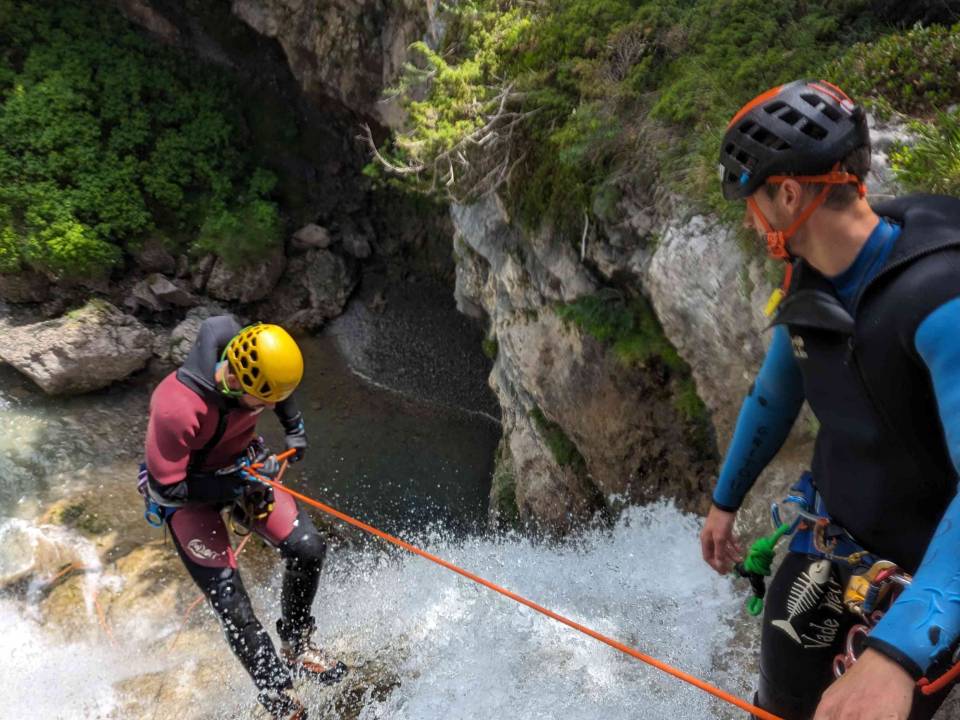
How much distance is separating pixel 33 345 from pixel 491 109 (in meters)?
9.09

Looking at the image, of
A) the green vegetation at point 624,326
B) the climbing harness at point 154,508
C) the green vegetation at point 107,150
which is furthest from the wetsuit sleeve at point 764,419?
the green vegetation at point 107,150

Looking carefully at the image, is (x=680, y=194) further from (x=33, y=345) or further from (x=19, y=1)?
(x=19, y=1)

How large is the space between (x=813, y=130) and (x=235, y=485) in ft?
12.5

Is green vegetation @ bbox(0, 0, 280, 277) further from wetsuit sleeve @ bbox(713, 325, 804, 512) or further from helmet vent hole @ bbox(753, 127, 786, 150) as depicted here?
helmet vent hole @ bbox(753, 127, 786, 150)

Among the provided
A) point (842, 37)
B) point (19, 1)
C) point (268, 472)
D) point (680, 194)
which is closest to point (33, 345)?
point (19, 1)

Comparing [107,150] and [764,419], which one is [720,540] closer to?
[764,419]

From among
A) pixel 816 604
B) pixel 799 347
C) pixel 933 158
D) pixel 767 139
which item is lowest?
pixel 816 604

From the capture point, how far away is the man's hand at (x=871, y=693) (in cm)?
126

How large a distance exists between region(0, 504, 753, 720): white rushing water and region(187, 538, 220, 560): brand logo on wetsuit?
1217 millimetres

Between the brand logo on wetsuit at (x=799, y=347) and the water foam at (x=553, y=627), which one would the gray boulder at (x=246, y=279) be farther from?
the brand logo on wetsuit at (x=799, y=347)

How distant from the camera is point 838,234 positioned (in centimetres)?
176

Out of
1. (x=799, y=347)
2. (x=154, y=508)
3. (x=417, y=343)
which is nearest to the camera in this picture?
(x=799, y=347)

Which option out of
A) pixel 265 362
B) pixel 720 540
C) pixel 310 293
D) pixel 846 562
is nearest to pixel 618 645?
pixel 720 540

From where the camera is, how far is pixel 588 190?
5770mm
